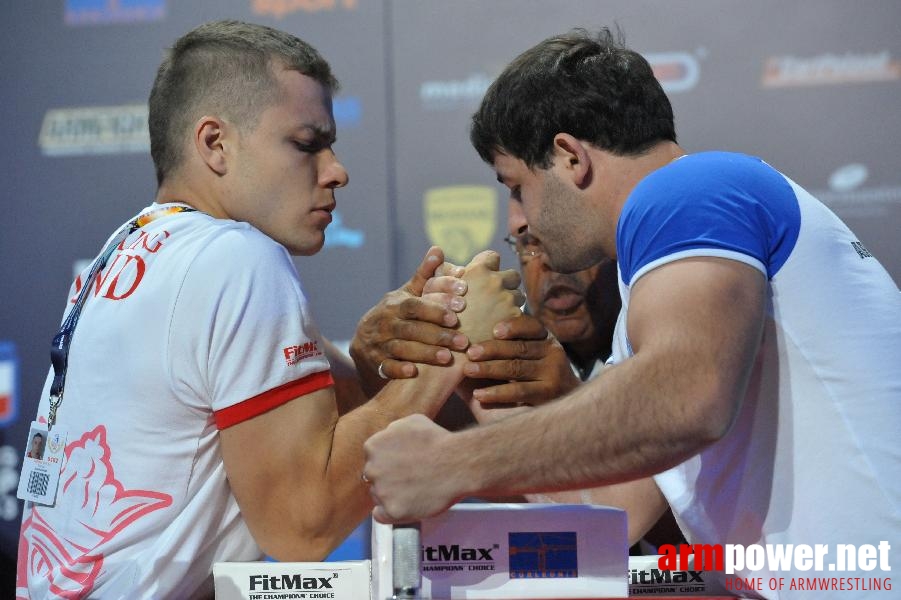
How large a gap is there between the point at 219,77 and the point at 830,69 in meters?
2.88

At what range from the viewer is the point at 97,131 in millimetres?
4191

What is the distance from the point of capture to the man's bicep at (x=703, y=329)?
1236 mm

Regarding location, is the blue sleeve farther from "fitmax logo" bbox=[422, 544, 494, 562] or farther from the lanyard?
the lanyard

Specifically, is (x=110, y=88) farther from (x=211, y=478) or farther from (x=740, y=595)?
(x=740, y=595)

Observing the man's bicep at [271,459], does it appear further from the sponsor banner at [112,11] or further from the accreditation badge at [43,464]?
the sponsor banner at [112,11]

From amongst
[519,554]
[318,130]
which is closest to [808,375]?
[519,554]

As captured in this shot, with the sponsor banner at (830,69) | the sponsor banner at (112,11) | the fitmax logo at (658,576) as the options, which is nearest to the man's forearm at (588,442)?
the fitmax logo at (658,576)

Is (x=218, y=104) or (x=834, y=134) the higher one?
(x=834, y=134)

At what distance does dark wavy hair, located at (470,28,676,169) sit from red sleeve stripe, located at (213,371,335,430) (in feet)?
2.58

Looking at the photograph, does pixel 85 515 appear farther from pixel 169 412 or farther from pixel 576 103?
pixel 576 103

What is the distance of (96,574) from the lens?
151cm

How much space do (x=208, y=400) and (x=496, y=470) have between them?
1.65 feet

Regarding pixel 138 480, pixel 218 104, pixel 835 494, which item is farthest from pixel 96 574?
pixel 835 494

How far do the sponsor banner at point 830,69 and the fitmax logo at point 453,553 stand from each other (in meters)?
3.05
